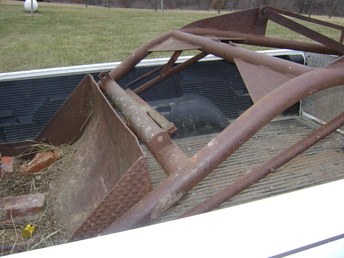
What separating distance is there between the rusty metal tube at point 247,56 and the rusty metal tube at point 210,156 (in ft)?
0.52

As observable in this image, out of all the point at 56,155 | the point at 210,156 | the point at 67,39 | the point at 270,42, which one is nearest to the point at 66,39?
the point at 67,39

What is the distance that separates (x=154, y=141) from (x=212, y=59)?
1.83 metres

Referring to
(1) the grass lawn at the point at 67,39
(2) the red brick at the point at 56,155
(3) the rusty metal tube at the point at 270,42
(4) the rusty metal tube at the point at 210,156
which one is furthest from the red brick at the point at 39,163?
(1) the grass lawn at the point at 67,39

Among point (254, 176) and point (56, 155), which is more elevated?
point (254, 176)

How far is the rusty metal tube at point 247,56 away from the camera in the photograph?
1462 mm

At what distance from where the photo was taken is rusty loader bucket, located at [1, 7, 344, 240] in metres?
1.21

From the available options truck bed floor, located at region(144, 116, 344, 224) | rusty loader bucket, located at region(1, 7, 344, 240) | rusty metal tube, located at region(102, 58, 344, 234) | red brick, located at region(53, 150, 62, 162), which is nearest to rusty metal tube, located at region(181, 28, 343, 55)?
rusty loader bucket, located at region(1, 7, 344, 240)

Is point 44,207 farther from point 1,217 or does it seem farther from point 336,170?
point 336,170

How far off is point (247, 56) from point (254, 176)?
2.17 ft

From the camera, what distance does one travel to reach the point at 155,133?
1.44m

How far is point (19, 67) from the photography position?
5801mm

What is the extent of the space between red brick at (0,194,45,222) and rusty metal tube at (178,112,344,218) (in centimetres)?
99

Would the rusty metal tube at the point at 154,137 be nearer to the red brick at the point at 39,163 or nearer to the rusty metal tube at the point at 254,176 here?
the rusty metal tube at the point at 254,176

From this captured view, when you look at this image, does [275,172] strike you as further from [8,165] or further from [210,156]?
[8,165]
